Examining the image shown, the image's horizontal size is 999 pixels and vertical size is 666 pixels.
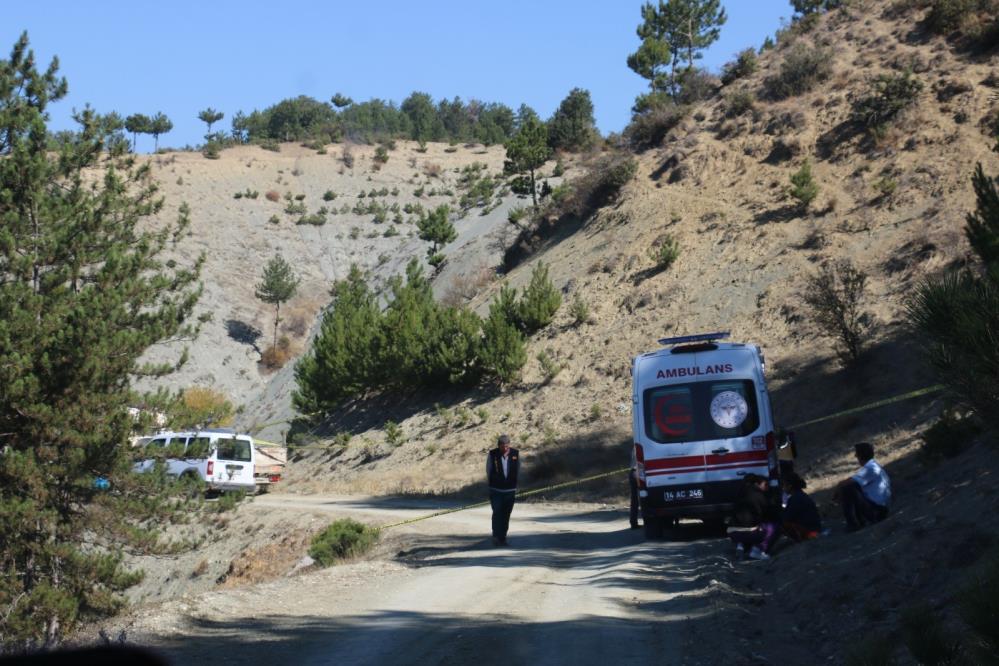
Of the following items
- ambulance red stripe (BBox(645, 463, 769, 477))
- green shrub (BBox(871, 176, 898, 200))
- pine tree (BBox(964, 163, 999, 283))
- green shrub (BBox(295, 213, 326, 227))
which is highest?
green shrub (BBox(295, 213, 326, 227))

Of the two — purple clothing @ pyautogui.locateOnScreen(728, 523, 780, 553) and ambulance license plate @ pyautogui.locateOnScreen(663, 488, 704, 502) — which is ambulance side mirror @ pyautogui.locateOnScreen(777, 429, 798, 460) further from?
purple clothing @ pyautogui.locateOnScreen(728, 523, 780, 553)

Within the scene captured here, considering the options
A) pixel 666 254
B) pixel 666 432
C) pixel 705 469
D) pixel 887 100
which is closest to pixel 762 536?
pixel 705 469

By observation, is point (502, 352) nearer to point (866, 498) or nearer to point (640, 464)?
point (640, 464)

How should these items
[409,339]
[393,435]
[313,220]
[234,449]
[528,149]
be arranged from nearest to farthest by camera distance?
[234,449] < [393,435] < [409,339] < [528,149] < [313,220]

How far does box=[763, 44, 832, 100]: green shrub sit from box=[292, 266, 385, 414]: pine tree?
20.8m

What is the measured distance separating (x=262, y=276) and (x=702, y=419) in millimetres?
70526

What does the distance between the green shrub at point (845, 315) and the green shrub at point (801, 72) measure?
1806 cm

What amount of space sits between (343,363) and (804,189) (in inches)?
820

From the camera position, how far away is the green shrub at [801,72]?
43438mm

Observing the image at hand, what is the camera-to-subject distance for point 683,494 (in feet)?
49.0

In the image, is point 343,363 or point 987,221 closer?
point 987,221

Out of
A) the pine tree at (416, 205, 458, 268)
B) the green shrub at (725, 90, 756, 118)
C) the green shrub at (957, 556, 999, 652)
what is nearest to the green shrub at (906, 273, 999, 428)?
the green shrub at (957, 556, 999, 652)

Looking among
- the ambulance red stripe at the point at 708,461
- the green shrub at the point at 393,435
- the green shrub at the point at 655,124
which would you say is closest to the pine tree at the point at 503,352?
the green shrub at the point at 393,435

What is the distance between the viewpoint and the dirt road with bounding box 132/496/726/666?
8562 millimetres
